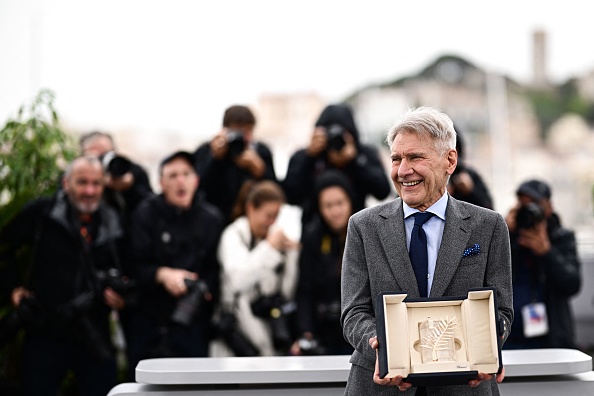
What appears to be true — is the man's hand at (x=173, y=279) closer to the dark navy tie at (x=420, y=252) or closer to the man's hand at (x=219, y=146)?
the man's hand at (x=219, y=146)

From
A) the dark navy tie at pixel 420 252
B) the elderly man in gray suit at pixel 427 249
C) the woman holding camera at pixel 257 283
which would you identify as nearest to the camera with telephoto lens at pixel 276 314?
the woman holding camera at pixel 257 283

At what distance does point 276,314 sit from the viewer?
4.89 meters

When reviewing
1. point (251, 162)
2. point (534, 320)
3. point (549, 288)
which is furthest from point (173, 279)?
point (549, 288)

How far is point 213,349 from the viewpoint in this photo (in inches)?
195

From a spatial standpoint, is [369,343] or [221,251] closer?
[369,343]

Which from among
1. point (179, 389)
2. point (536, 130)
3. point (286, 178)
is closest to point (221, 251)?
point (286, 178)

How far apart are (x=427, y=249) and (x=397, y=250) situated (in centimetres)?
9

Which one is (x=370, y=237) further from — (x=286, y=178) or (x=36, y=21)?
(x=36, y=21)

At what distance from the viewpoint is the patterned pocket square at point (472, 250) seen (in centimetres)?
249

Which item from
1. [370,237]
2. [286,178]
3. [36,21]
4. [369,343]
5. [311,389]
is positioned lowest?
[311,389]

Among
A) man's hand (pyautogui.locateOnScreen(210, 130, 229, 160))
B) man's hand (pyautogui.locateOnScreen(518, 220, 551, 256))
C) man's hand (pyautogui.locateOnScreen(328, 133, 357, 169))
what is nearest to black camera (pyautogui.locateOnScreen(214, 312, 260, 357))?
man's hand (pyautogui.locateOnScreen(210, 130, 229, 160))

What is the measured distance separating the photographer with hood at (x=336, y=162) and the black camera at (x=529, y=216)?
2.59ft

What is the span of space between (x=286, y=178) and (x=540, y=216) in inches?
59.4

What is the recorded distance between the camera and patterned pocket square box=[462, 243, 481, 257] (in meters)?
2.49
